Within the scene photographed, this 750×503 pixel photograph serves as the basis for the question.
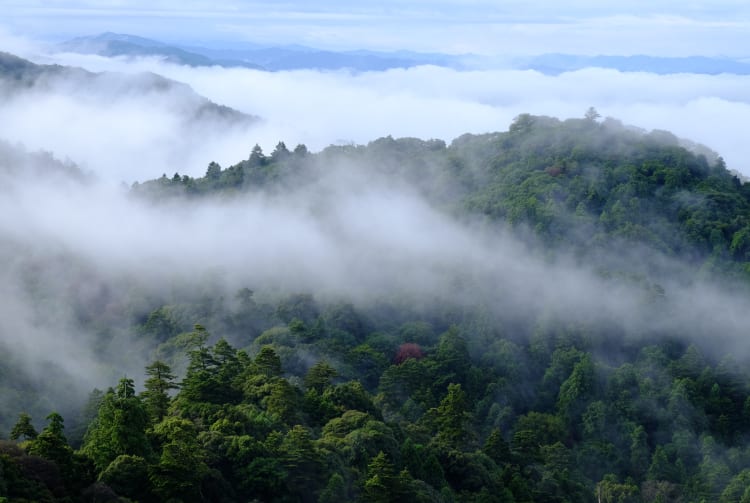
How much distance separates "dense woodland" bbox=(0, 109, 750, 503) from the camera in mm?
26016

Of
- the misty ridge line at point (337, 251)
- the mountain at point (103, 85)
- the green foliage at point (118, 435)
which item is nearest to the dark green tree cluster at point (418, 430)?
the green foliage at point (118, 435)

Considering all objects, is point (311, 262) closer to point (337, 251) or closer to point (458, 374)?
point (337, 251)

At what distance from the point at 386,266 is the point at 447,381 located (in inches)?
571

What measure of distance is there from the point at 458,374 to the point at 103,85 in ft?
488

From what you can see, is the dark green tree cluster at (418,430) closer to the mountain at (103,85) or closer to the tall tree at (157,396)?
the tall tree at (157,396)

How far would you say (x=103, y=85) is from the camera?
18200 centimetres

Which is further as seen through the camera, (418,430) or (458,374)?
(458,374)

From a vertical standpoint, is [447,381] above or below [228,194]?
below

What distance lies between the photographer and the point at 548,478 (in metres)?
35.5

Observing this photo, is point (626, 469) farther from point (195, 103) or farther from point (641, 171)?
point (195, 103)

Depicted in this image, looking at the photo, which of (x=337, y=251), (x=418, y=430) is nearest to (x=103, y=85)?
(x=337, y=251)

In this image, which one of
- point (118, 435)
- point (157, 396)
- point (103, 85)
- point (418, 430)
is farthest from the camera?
point (103, 85)

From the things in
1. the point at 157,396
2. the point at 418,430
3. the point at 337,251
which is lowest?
the point at 418,430

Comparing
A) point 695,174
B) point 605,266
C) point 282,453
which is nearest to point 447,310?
point 605,266
